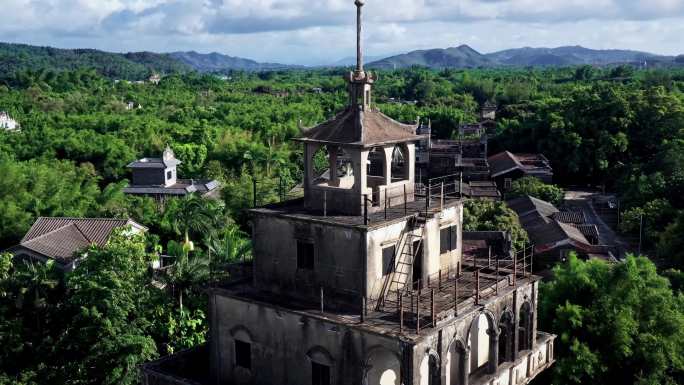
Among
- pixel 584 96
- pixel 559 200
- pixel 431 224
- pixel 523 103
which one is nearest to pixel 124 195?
pixel 559 200

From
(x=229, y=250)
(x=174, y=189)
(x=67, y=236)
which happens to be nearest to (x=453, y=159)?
(x=174, y=189)

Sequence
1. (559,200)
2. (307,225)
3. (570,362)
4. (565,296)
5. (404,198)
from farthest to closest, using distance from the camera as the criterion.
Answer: (559,200), (565,296), (570,362), (404,198), (307,225)

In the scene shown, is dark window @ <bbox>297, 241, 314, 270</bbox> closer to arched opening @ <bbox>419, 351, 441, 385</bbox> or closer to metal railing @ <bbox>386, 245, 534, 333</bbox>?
metal railing @ <bbox>386, 245, 534, 333</bbox>

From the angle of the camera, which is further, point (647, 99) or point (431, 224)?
point (647, 99)

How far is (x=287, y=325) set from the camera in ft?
64.4

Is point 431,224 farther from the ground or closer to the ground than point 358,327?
farther from the ground

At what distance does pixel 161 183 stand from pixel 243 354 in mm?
44074

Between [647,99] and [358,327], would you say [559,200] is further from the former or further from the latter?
[358,327]

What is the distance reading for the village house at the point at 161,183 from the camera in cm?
6094

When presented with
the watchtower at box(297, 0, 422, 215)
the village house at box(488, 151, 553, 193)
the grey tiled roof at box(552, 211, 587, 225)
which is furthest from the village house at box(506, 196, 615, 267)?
the watchtower at box(297, 0, 422, 215)

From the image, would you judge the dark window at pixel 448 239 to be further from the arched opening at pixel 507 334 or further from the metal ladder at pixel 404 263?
the arched opening at pixel 507 334

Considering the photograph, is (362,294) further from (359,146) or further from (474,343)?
(474,343)

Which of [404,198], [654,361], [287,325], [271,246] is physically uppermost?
[404,198]

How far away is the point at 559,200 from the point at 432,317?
4948 cm
